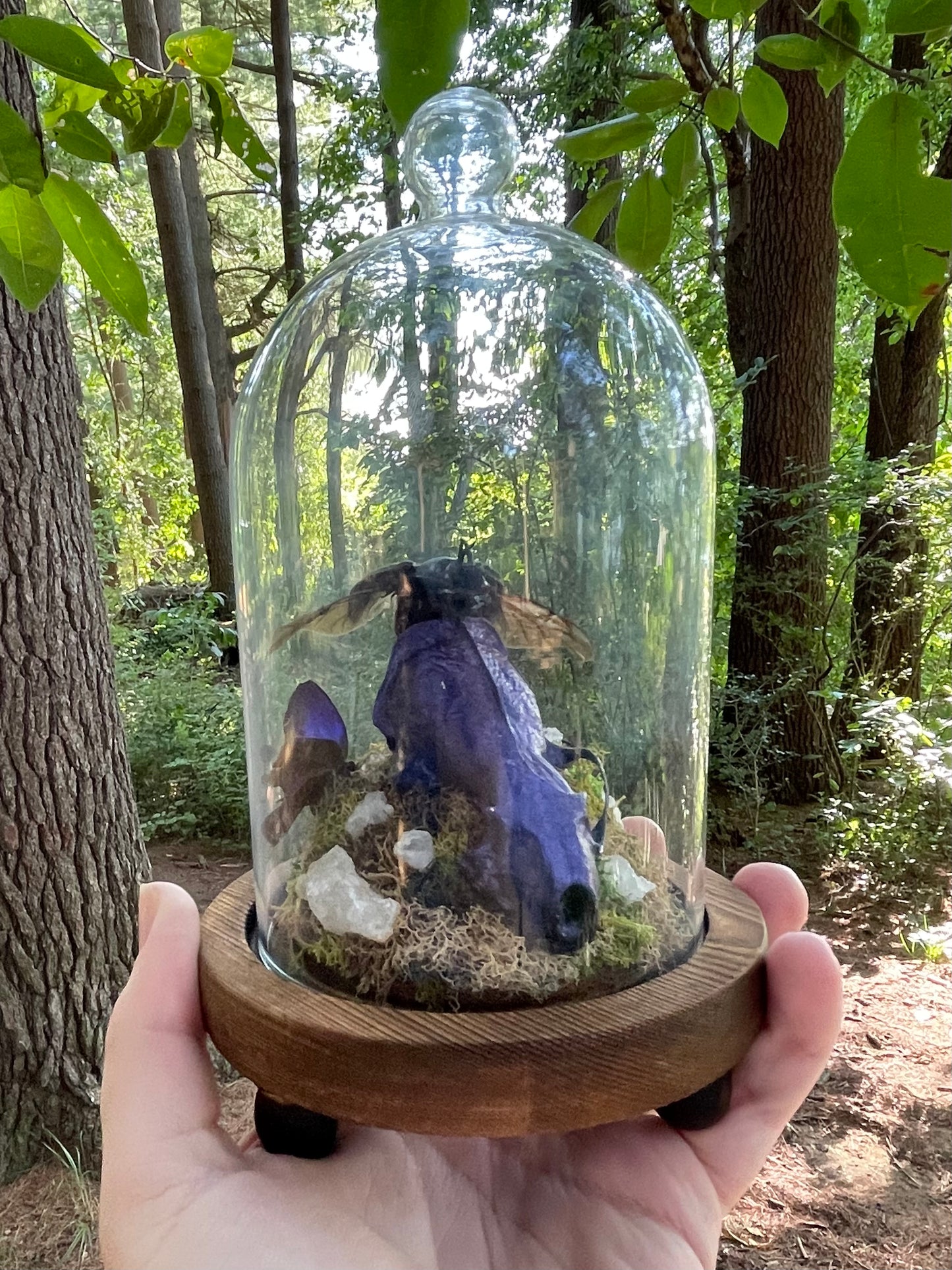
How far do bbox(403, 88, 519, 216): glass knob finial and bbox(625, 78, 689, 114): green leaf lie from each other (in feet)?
0.51

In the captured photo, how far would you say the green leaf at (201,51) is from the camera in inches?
30.6

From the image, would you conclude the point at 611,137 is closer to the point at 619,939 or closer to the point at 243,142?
the point at 243,142

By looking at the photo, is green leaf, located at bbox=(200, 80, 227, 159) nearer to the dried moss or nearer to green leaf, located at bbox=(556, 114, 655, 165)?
green leaf, located at bbox=(556, 114, 655, 165)

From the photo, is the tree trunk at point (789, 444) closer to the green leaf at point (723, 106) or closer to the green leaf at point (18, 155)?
the green leaf at point (723, 106)

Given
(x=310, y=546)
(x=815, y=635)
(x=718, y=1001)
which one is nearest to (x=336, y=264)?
(x=310, y=546)

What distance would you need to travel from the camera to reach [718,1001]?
2.15ft

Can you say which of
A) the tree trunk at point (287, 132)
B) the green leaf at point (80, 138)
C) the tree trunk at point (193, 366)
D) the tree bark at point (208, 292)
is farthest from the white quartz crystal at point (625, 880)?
the tree bark at point (208, 292)

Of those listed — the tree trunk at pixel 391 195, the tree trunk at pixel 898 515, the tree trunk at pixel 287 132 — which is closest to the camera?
the tree trunk at pixel 898 515

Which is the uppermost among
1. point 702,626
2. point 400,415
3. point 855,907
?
point 400,415

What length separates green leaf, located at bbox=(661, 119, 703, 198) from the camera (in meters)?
0.78

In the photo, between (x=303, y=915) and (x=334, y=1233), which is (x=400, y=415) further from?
(x=334, y=1233)

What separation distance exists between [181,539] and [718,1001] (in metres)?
8.06

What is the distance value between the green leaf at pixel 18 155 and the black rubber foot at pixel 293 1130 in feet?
2.16

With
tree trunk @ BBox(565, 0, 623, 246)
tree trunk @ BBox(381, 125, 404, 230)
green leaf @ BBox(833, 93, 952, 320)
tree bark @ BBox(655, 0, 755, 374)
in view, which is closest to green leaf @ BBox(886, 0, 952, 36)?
green leaf @ BBox(833, 93, 952, 320)
